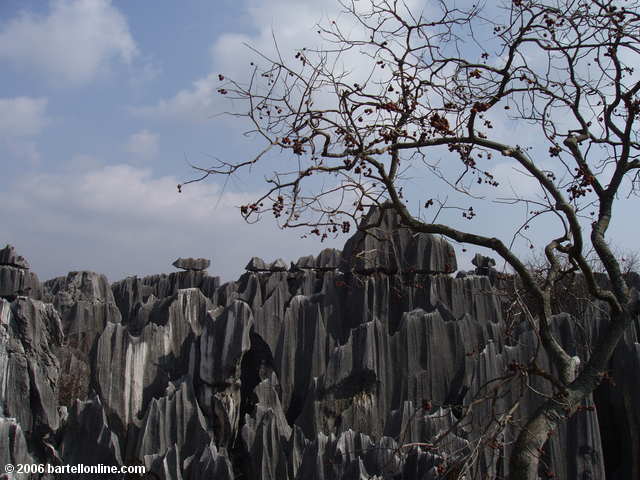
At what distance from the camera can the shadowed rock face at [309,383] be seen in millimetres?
7555

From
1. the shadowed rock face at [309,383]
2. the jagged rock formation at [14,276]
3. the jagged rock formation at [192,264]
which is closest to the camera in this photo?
the shadowed rock face at [309,383]

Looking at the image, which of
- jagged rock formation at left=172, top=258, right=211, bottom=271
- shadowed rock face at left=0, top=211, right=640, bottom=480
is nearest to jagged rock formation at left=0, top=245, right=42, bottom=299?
shadowed rock face at left=0, top=211, right=640, bottom=480

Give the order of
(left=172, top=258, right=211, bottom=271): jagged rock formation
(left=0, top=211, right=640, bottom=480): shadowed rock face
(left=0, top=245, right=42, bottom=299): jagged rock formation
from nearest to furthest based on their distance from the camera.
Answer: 1. (left=0, top=211, right=640, bottom=480): shadowed rock face
2. (left=0, top=245, right=42, bottom=299): jagged rock formation
3. (left=172, top=258, right=211, bottom=271): jagged rock formation

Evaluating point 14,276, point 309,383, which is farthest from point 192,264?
point 309,383

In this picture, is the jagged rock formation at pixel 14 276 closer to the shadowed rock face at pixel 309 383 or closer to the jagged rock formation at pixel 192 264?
the shadowed rock face at pixel 309 383

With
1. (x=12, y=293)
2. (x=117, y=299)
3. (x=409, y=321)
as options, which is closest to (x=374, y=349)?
(x=409, y=321)

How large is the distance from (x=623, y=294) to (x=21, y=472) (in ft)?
22.2

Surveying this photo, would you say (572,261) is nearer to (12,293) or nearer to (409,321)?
(409,321)

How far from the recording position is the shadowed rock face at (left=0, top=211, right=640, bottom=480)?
297 inches

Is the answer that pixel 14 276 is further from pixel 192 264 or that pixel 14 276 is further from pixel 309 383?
pixel 309 383

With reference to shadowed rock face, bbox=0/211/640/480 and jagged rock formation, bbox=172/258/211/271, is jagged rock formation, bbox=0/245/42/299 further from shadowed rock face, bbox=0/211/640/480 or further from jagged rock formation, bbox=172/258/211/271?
jagged rock formation, bbox=172/258/211/271

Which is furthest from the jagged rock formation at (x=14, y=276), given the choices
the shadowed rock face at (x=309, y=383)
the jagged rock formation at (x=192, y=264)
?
the jagged rock formation at (x=192, y=264)

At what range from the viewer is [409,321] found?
32.4 ft

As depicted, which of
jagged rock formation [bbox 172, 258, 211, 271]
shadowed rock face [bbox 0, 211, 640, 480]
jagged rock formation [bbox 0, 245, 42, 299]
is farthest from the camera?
jagged rock formation [bbox 172, 258, 211, 271]
